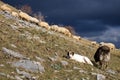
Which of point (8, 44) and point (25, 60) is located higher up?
point (8, 44)

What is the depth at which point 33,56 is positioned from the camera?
2725 cm

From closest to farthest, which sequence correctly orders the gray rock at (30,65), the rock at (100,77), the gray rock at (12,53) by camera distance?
the gray rock at (30,65), the gray rock at (12,53), the rock at (100,77)

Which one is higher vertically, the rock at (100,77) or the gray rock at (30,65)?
the gray rock at (30,65)

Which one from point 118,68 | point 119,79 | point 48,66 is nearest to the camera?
point 48,66

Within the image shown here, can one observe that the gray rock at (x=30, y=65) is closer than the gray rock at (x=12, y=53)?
Yes

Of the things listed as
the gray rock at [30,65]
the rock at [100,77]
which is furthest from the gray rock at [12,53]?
the rock at [100,77]

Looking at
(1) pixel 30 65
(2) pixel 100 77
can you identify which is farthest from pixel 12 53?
(2) pixel 100 77

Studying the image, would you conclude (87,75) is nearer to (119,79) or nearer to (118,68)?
(119,79)

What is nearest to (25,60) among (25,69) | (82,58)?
(25,69)

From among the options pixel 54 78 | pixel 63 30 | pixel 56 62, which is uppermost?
pixel 63 30

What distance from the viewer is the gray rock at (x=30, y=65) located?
24359 mm

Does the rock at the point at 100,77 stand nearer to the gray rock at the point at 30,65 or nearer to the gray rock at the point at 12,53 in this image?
the gray rock at the point at 30,65

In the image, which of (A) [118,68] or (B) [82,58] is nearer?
(B) [82,58]

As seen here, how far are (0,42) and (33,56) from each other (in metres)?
2.59
